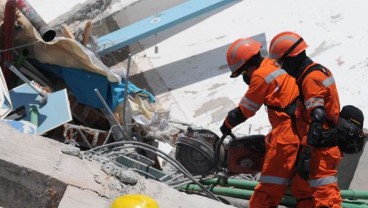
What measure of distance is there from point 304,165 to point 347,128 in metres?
0.44

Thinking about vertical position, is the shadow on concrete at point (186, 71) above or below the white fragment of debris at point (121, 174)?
below

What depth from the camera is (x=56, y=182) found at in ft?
13.0

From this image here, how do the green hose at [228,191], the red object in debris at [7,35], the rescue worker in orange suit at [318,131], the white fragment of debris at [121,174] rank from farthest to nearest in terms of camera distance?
the red object in debris at [7,35] < the green hose at [228,191] < the rescue worker in orange suit at [318,131] < the white fragment of debris at [121,174]

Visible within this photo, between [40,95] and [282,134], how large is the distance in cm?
294

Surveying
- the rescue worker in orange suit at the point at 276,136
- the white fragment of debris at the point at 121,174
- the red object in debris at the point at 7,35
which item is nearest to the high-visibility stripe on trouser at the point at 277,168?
the rescue worker in orange suit at the point at 276,136

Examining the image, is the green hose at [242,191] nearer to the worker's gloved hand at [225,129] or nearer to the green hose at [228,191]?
the green hose at [228,191]

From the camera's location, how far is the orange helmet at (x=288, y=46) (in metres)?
4.74

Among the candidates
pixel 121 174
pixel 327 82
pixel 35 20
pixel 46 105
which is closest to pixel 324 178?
pixel 327 82

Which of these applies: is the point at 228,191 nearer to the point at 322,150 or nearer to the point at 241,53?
the point at 322,150

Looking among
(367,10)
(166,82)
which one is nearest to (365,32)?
(367,10)

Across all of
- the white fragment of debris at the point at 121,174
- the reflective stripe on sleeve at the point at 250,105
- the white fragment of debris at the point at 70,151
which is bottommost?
the reflective stripe on sleeve at the point at 250,105

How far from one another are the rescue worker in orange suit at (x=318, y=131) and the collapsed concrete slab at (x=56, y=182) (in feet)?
2.68

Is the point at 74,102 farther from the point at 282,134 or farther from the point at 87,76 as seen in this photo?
the point at 282,134

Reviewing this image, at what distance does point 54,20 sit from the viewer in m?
8.23
